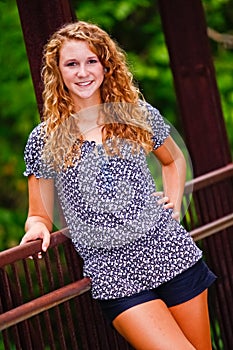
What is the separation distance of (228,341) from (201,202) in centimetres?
70

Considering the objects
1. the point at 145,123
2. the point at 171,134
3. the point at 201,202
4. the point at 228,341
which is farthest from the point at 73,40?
the point at 228,341

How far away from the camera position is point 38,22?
13.3 ft

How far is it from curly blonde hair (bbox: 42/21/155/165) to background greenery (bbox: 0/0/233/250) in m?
4.37

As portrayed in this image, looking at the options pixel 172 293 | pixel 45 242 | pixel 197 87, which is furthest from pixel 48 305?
pixel 197 87

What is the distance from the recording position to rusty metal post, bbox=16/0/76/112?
13.2 feet

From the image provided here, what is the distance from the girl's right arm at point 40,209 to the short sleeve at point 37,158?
0.11ft

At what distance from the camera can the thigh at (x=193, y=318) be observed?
138 inches

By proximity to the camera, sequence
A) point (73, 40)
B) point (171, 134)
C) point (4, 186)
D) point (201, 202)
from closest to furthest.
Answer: point (73, 40)
point (171, 134)
point (201, 202)
point (4, 186)

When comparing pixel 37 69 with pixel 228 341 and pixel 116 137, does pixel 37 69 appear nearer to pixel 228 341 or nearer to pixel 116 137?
pixel 116 137

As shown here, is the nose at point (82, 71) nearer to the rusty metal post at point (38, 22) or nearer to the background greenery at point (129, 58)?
the rusty metal post at point (38, 22)

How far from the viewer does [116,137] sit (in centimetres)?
352

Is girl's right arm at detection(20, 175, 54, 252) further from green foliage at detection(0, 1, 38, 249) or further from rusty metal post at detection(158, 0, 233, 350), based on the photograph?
green foliage at detection(0, 1, 38, 249)

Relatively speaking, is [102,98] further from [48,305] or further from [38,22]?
[48,305]

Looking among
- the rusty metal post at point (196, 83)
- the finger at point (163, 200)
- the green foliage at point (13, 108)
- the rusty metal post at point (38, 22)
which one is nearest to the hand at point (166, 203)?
the finger at point (163, 200)
